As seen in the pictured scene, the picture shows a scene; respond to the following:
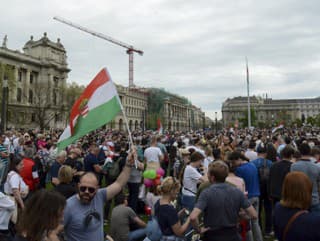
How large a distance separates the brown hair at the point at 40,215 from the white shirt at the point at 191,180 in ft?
11.4

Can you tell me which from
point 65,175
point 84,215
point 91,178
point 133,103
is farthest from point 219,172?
point 133,103

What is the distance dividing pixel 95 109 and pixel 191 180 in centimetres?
233

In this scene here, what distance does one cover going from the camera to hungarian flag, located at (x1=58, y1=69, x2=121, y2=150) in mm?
4320

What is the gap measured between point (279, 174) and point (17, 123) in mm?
46481

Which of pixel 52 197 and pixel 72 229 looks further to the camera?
pixel 72 229

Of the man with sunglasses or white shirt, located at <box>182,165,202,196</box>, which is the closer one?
the man with sunglasses

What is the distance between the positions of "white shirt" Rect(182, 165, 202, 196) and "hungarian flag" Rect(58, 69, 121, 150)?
2.10m

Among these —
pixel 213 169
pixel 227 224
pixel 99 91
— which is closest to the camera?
pixel 227 224

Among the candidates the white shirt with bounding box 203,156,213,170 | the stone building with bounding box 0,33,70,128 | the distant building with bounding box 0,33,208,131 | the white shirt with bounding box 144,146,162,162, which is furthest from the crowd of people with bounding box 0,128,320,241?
the stone building with bounding box 0,33,70,128

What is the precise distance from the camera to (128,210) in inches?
194

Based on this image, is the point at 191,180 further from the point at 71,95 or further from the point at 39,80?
the point at 39,80

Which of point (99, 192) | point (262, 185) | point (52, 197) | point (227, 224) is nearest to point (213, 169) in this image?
point (227, 224)

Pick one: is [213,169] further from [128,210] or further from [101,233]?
[128,210]

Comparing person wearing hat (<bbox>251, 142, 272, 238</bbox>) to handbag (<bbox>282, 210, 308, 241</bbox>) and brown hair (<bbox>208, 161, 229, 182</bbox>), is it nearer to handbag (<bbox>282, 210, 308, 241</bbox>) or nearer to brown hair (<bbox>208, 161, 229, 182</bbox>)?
brown hair (<bbox>208, 161, 229, 182</bbox>)
